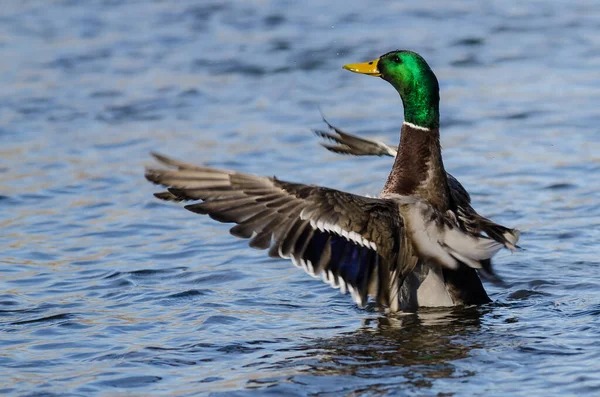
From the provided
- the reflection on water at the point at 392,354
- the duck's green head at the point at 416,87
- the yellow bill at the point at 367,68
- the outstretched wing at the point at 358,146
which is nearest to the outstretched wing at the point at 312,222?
the reflection on water at the point at 392,354

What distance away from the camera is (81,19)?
590 inches

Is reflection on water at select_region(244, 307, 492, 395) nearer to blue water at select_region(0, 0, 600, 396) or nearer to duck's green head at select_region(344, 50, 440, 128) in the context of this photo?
blue water at select_region(0, 0, 600, 396)

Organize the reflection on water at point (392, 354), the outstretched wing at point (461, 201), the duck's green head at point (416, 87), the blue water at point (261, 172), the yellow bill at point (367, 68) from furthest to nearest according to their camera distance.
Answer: the yellow bill at point (367, 68)
the duck's green head at point (416, 87)
the outstretched wing at point (461, 201)
the blue water at point (261, 172)
the reflection on water at point (392, 354)

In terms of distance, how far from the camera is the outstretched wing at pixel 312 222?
18.6 feet

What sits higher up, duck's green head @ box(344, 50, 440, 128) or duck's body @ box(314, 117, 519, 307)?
duck's green head @ box(344, 50, 440, 128)

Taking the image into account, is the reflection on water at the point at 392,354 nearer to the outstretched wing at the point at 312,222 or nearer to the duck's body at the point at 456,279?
the duck's body at the point at 456,279

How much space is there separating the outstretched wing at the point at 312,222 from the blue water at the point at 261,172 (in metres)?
0.37

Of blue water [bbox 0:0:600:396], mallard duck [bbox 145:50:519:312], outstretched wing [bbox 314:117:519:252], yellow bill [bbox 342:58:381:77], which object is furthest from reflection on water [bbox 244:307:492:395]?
yellow bill [bbox 342:58:381:77]

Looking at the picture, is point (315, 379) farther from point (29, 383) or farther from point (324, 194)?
point (29, 383)

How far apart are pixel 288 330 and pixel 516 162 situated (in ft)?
13.1

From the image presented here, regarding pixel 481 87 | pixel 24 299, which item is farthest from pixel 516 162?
pixel 24 299

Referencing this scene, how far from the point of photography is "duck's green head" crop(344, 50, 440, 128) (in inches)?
261

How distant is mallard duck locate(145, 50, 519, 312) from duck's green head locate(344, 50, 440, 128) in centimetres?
33

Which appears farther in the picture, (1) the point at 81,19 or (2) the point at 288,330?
(1) the point at 81,19
